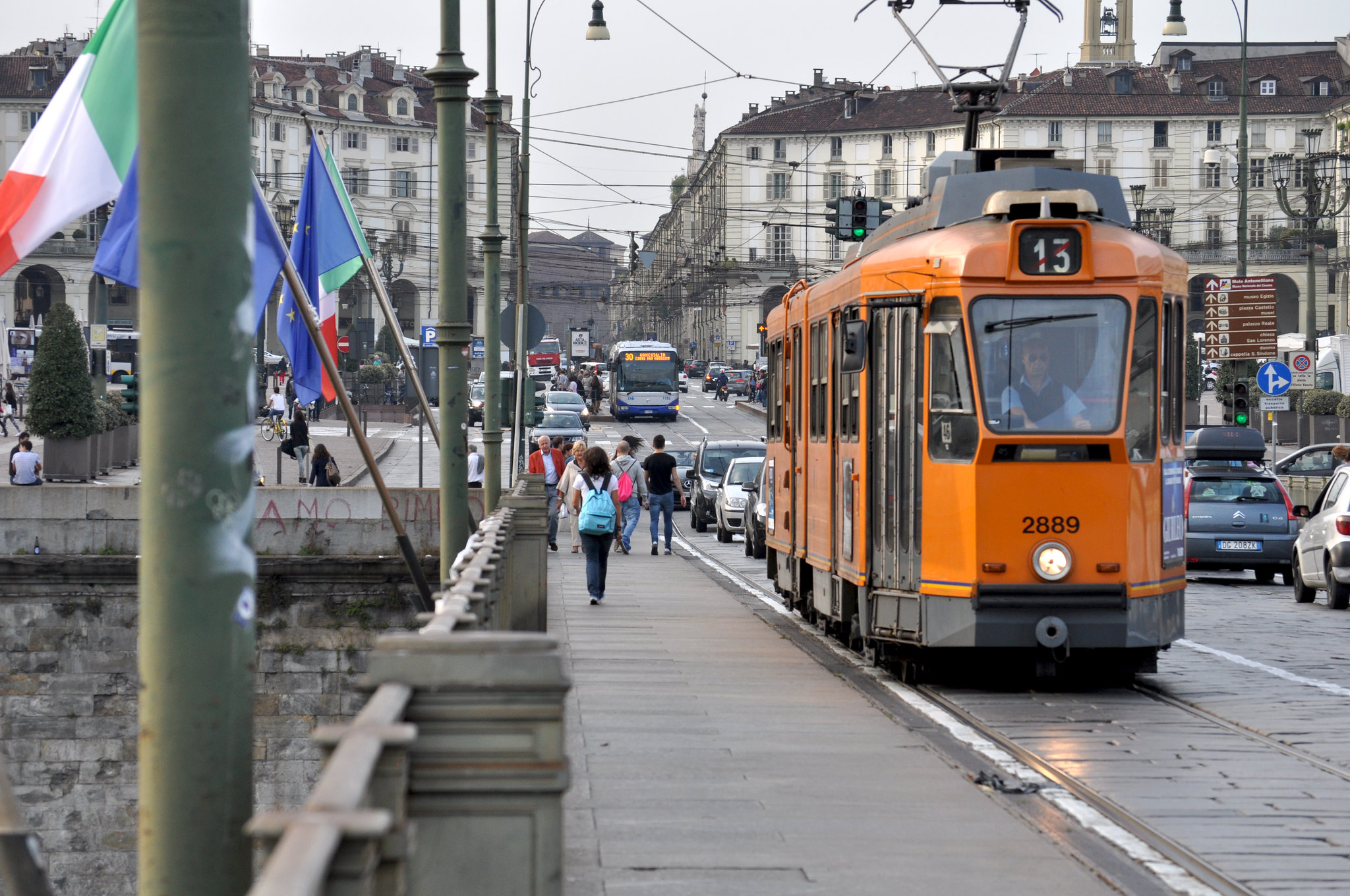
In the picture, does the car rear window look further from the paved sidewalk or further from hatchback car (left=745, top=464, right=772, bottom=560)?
the paved sidewalk

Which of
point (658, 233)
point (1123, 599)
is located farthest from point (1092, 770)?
point (658, 233)

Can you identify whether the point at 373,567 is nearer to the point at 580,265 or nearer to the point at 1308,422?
the point at 1308,422

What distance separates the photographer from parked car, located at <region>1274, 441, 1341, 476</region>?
33.2 m

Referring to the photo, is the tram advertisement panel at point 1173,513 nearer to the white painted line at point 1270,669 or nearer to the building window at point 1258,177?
the white painted line at point 1270,669

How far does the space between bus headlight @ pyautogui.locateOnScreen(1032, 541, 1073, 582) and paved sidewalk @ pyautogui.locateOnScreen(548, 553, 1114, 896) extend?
1.43 meters

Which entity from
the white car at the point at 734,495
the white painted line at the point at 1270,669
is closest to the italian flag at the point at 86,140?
the white painted line at the point at 1270,669

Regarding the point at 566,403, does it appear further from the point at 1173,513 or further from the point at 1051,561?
the point at 1051,561

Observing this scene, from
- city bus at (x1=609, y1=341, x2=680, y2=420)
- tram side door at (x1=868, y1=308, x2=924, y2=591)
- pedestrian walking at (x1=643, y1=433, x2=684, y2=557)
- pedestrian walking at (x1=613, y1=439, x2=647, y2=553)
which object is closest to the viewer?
tram side door at (x1=868, y1=308, x2=924, y2=591)

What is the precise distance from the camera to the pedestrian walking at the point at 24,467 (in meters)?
32.0

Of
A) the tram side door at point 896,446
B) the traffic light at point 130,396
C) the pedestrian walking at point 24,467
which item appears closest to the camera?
the tram side door at point 896,446

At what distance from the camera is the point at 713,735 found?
958 centimetres

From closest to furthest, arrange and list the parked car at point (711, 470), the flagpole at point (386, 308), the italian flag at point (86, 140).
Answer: the italian flag at point (86, 140) → the flagpole at point (386, 308) → the parked car at point (711, 470)

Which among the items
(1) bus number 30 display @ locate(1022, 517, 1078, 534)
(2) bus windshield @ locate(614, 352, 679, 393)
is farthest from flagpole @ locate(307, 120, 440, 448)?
(2) bus windshield @ locate(614, 352, 679, 393)

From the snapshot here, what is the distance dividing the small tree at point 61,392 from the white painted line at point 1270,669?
27.9m
